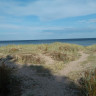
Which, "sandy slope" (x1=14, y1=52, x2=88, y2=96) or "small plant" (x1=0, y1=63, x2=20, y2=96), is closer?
"small plant" (x1=0, y1=63, x2=20, y2=96)

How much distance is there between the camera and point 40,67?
21.9 feet

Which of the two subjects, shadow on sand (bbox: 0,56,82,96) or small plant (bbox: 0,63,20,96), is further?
shadow on sand (bbox: 0,56,82,96)

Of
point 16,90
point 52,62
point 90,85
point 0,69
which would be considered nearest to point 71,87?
point 90,85

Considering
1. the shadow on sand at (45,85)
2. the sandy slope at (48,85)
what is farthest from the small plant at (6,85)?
the sandy slope at (48,85)

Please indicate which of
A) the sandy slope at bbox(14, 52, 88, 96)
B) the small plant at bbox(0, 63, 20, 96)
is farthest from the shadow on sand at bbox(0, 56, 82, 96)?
the small plant at bbox(0, 63, 20, 96)

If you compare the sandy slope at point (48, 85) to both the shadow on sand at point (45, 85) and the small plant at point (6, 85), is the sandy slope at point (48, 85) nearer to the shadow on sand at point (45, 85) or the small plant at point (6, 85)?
the shadow on sand at point (45, 85)

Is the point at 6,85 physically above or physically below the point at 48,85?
above

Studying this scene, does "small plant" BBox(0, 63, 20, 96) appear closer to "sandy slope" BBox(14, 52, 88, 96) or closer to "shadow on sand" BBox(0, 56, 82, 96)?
"shadow on sand" BBox(0, 56, 82, 96)

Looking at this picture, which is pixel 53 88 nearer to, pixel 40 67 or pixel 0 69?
pixel 0 69

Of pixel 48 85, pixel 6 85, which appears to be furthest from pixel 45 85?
pixel 6 85

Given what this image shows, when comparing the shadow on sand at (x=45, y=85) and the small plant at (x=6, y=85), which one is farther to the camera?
the shadow on sand at (x=45, y=85)

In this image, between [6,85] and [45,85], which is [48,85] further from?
[6,85]

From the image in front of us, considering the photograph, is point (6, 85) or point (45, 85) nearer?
point (6, 85)

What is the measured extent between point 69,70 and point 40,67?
1.26 m
